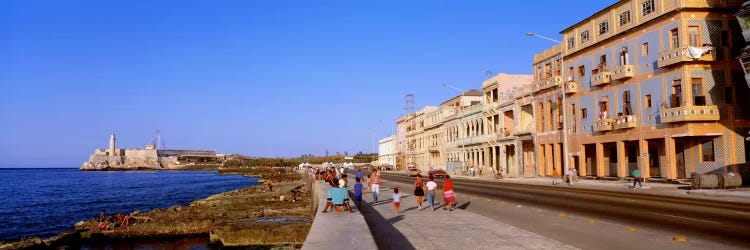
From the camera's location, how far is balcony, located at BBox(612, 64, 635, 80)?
42.1 meters

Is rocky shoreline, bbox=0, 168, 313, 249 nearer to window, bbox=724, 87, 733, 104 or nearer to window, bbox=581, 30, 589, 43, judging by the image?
window, bbox=724, 87, 733, 104

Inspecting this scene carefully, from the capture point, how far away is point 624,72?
139 feet

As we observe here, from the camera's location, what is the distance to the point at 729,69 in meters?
36.1

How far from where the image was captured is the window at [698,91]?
120 ft

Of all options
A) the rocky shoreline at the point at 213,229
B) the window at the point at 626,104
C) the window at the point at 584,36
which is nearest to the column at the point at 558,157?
the window at the point at 584,36

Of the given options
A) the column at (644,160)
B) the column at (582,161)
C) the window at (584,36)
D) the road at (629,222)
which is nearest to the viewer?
the road at (629,222)

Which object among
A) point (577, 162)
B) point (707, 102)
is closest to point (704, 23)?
point (707, 102)

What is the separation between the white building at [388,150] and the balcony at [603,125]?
89382 millimetres

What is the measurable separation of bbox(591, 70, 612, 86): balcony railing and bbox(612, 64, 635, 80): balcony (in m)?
1.07

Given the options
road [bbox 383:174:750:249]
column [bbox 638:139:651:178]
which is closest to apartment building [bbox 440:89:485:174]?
column [bbox 638:139:651:178]

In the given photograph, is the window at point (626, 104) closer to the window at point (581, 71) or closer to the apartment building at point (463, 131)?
the window at point (581, 71)

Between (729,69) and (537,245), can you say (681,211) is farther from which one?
(729,69)

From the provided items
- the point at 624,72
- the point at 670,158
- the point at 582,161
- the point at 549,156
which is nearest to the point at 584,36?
the point at 624,72

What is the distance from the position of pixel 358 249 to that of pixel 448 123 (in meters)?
82.9
